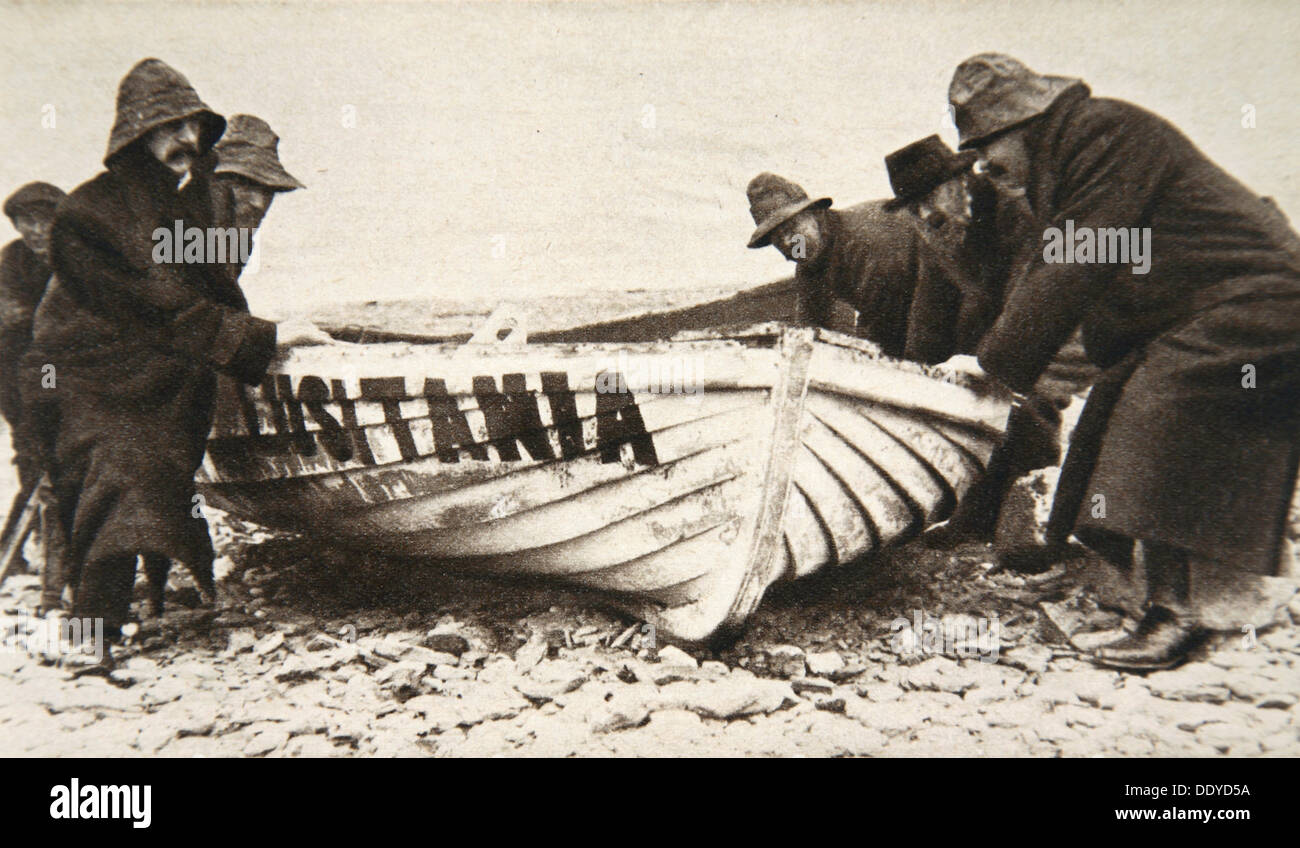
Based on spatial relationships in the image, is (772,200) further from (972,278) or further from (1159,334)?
(1159,334)

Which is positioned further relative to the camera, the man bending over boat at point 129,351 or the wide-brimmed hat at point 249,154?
A: the wide-brimmed hat at point 249,154

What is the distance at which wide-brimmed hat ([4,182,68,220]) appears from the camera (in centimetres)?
215

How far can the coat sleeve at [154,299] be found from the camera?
1.86 meters

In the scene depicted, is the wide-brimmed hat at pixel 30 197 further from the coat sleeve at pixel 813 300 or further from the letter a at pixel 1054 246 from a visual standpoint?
the letter a at pixel 1054 246

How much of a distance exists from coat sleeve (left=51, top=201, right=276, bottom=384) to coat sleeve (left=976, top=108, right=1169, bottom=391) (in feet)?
6.27

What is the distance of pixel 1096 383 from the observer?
189 cm

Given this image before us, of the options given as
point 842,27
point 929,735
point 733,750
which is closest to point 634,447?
point 733,750

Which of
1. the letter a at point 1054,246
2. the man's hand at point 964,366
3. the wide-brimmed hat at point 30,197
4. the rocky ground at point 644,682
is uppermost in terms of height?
the wide-brimmed hat at point 30,197

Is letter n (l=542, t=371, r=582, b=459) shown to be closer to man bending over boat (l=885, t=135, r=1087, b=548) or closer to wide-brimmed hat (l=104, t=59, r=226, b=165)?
man bending over boat (l=885, t=135, r=1087, b=548)

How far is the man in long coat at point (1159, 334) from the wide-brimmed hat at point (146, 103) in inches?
78.6

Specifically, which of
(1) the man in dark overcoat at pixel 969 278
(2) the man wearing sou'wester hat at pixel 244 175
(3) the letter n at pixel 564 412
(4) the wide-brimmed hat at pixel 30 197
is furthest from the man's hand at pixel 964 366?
(4) the wide-brimmed hat at pixel 30 197

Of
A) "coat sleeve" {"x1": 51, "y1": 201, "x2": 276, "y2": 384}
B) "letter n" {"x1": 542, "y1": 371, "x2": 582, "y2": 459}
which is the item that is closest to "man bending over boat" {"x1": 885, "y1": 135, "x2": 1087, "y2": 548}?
"letter n" {"x1": 542, "y1": 371, "x2": 582, "y2": 459}

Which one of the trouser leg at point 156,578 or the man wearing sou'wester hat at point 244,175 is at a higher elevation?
the man wearing sou'wester hat at point 244,175
